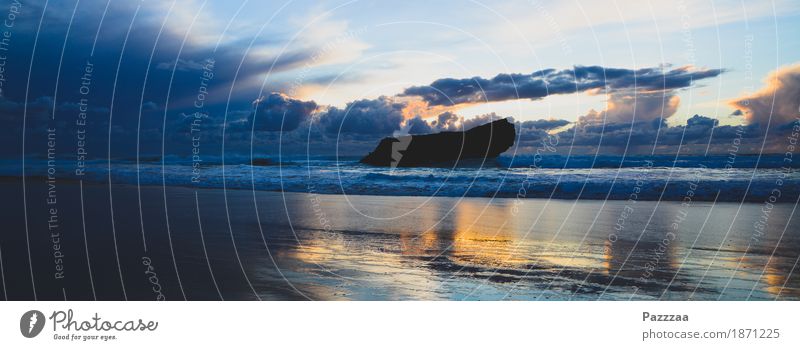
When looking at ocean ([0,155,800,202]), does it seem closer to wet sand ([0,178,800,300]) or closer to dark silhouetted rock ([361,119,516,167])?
dark silhouetted rock ([361,119,516,167])

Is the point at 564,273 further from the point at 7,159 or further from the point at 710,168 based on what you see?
the point at 7,159

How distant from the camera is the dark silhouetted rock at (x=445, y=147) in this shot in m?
36.0

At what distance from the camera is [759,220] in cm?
1836

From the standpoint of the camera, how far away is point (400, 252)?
44.9 feet

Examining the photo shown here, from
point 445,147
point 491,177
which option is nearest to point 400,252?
point 491,177

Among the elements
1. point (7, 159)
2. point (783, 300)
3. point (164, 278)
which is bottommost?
point (783, 300)

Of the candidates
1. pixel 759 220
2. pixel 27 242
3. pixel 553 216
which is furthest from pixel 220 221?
pixel 759 220

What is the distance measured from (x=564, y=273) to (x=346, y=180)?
18.9 meters

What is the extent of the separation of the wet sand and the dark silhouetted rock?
14548 millimetres

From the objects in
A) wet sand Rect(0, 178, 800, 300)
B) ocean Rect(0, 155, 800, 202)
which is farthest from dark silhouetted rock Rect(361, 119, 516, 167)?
wet sand Rect(0, 178, 800, 300)

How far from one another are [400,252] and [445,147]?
76.3 ft

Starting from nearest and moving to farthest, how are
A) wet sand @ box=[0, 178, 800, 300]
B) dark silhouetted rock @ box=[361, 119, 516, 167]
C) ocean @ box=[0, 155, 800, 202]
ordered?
wet sand @ box=[0, 178, 800, 300] → ocean @ box=[0, 155, 800, 202] → dark silhouetted rock @ box=[361, 119, 516, 167]

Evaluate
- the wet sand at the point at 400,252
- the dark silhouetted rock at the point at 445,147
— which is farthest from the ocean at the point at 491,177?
the wet sand at the point at 400,252

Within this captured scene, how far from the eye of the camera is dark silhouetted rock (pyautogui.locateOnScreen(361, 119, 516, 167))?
36000mm
